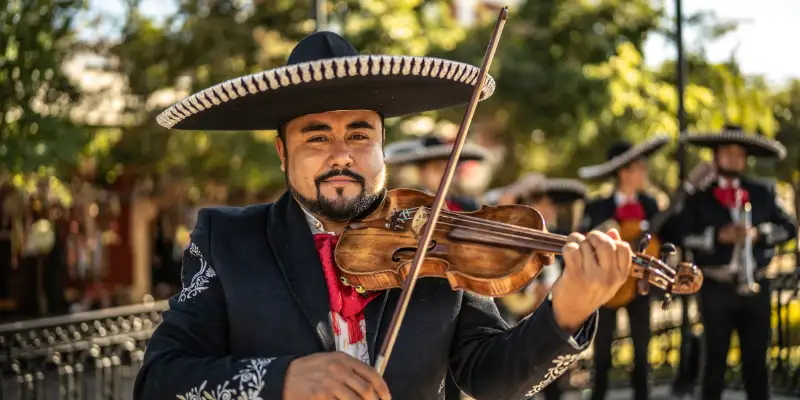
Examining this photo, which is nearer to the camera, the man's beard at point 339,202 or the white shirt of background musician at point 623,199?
the man's beard at point 339,202

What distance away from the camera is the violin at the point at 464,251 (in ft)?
7.41

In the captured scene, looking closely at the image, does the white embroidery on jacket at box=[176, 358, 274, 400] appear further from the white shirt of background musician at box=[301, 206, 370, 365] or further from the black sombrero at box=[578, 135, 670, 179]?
the black sombrero at box=[578, 135, 670, 179]

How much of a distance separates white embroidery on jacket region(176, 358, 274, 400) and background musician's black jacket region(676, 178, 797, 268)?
5.29 meters

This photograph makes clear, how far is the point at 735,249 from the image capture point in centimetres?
680

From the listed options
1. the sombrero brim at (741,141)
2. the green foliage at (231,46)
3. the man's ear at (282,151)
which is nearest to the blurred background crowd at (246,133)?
the green foliage at (231,46)

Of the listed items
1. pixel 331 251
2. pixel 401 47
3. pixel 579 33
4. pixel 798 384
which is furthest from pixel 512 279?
pixel 579 33

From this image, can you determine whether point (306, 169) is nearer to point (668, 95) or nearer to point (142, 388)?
point (142, 388)

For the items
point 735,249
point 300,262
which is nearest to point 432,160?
point 735,249

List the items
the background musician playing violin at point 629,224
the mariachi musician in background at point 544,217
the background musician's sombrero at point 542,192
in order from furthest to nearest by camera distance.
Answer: the background musician's sombrero at point 542,192, the background musician playing violin at point 629,224, the mariachi musician in background at point 544,217

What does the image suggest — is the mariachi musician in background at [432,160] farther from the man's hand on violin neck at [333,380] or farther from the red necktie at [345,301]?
the man's hand on violin neck at [333,380]

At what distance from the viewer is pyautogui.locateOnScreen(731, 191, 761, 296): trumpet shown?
6570mm

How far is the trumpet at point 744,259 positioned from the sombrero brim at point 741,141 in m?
0.37

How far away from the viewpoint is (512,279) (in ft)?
7.69

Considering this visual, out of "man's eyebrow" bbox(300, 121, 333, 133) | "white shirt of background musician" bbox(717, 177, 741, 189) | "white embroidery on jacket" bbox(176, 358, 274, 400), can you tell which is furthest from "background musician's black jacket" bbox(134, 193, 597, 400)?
"white shirt of background musician" bbox(717, 177, 741, 189)
